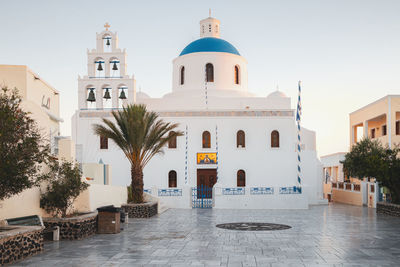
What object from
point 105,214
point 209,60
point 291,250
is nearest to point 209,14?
point 209,60

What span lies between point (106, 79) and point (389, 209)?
623 inches

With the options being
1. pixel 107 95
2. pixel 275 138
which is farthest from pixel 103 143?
pixel 275 138

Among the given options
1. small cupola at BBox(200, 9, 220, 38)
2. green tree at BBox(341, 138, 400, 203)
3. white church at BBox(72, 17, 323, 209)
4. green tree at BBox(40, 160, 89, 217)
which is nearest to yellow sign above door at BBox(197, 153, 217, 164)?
white church at BBox(72, 17, 323, 209)

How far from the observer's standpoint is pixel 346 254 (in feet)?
29.9

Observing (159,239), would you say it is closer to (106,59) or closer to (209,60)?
(106,59)

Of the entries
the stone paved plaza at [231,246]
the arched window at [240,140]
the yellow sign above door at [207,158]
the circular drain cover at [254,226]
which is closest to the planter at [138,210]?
the stone paved plaza at [231,246]

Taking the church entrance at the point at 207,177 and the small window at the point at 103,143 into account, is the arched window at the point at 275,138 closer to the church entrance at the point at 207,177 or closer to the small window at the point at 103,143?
the church entrance at the point at 207,177

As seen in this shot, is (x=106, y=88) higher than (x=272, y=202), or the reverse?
(x=106, y=88)

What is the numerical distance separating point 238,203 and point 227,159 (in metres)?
4.40

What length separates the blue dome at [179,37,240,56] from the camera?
95.9 feet

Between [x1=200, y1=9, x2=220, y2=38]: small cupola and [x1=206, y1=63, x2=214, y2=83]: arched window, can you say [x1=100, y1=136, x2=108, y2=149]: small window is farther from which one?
[x1=200, y1=9, x2=220, y2=38]: small cupola

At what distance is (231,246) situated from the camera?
10.1m

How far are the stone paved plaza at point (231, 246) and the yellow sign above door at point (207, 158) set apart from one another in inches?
404

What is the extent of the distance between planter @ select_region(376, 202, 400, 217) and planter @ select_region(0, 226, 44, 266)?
1381 centimetres
